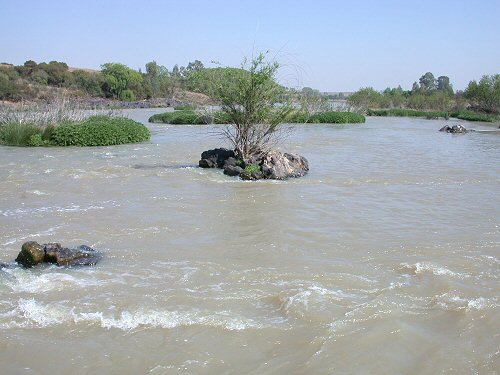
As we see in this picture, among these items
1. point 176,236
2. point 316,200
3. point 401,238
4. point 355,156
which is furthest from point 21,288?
point 355,156

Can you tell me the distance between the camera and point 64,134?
24.6 metres

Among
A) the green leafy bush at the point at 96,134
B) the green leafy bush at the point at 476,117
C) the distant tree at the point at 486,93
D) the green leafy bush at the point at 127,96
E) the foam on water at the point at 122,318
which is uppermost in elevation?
the green leafy bush at the point at 127,96

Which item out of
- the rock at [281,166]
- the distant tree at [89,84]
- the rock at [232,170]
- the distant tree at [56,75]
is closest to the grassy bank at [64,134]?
the rock at [232,170]

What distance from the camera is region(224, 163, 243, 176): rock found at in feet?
52.8

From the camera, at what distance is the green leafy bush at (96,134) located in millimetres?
24609

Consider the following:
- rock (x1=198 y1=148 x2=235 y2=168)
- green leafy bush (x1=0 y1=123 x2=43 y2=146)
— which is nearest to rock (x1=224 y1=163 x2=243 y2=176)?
rock (x1=198 y1=148 x2=235 y2=168)

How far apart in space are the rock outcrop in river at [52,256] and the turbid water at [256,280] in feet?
0.64

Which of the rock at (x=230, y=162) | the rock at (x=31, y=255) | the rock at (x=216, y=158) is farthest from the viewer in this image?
the rock at (x=216, y=158)

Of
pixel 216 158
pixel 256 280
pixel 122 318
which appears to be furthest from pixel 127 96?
pixel 122 318

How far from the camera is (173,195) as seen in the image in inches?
513

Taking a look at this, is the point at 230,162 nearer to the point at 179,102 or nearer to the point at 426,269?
the point at 426,269

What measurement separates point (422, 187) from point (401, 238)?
Result: 225 inches

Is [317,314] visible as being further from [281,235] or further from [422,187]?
[422,187]

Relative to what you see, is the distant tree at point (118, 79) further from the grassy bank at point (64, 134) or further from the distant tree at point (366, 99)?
the grassy bank at point (64, 134)
